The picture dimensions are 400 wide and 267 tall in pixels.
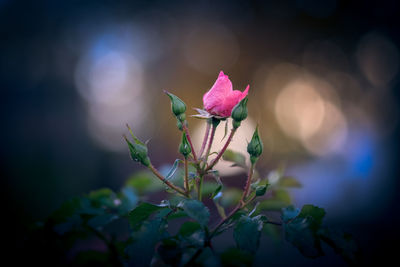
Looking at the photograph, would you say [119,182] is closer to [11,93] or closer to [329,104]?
[11,93]

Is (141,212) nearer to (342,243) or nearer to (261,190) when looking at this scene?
(261,190)

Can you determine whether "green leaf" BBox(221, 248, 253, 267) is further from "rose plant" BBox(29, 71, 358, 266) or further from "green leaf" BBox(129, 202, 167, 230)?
"green leaf" BBox(129, 202, 167, 230)

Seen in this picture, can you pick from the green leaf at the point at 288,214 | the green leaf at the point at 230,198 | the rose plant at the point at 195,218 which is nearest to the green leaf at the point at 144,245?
the rose plant at the point at 195,218

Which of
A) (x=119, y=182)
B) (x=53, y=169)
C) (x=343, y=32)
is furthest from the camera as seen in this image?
(x=343, y=32)

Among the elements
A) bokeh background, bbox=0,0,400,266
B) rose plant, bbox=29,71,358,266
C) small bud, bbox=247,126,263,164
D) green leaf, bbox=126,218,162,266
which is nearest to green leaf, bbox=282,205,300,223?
rose plant, bbox=29,71,358,266

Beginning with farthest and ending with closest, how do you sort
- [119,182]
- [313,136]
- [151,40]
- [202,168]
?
[313,136], [151,40], [119,182], [202,168]

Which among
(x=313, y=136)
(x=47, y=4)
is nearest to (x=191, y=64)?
(x=47, y=4)
